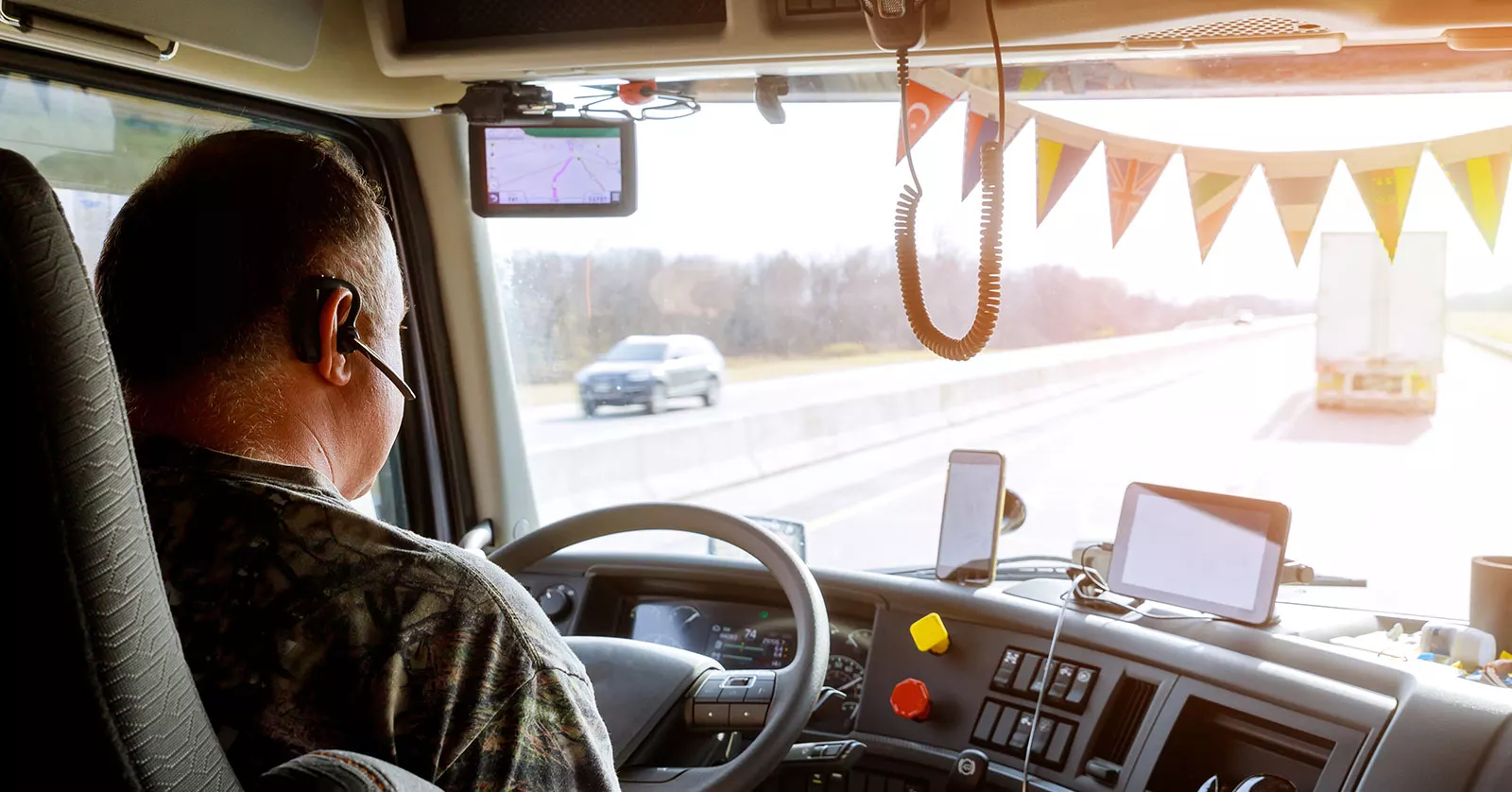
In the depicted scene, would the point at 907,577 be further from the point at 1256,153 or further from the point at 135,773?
the point at 135,773

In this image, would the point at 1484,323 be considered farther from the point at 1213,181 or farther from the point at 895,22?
the point at 895,22

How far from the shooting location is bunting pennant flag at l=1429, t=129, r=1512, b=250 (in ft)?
7.68

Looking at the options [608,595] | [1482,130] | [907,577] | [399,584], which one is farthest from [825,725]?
[1482,130]

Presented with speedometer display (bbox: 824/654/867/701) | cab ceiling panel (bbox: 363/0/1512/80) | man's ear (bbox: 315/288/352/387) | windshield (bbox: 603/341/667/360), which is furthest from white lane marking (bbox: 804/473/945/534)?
man's ear (bbox: 315/288/352/387)

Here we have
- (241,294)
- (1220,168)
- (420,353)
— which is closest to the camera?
(241,294)

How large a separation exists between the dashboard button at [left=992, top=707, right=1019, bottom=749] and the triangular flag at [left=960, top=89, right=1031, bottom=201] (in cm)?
113

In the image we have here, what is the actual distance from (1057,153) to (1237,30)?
0.85m

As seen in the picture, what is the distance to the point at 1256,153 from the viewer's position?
8.50 ft

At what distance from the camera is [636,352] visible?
13.3ft

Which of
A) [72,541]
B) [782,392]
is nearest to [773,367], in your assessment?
[782,392]

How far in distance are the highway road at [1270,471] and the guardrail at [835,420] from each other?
0.11 metres

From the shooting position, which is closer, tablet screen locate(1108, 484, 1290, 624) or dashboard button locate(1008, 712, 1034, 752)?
tablet screen locate(1108, 484, 1290, 624)

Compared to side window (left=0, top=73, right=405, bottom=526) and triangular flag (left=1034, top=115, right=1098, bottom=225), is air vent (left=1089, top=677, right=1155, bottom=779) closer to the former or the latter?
triangular flag (left=1034, top=115, right=1098, bottom=225)

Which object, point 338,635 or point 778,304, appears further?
point 778,304
